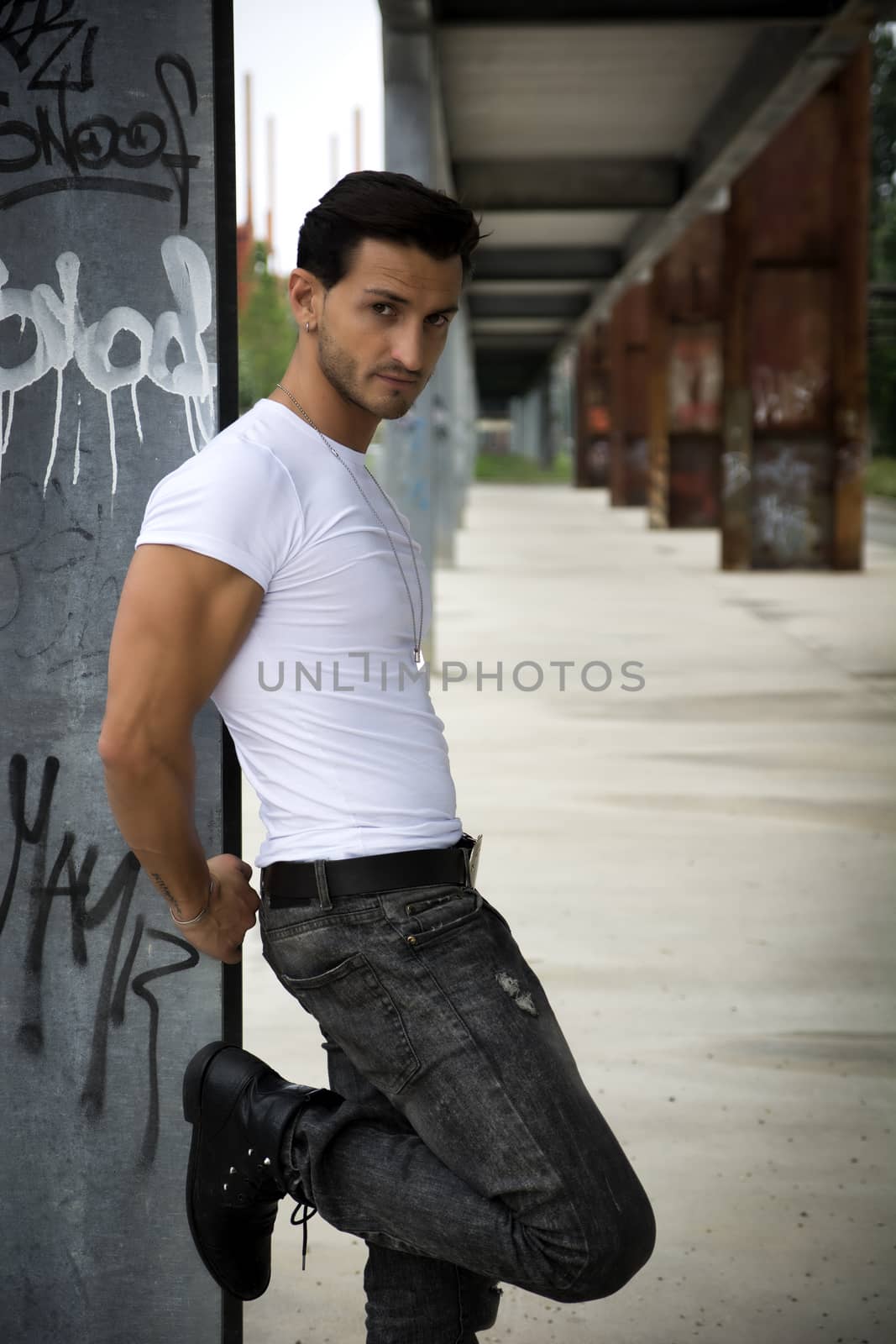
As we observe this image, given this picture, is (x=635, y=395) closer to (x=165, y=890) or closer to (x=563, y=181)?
(x=563, y=181)

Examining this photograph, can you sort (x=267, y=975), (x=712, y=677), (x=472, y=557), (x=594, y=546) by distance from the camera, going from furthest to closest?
(x=594, y=546), (x=472, y=557), (x=712, y=677), (x=267, y=975)

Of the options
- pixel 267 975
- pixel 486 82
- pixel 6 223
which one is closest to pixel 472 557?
pixel 486 82

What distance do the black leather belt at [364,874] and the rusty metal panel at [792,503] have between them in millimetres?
18153

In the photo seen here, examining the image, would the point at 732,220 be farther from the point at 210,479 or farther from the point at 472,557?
the point at 210,479

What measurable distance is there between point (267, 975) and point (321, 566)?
3.17 metres

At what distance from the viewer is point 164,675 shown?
1987 mm

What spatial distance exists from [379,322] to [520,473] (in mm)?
63469

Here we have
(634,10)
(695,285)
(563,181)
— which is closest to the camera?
(634,10)

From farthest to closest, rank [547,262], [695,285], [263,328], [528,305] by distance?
[263,328]
[528,305]
[547,262]
[695,285]

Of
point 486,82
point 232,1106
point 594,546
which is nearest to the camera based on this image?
point 232,1106

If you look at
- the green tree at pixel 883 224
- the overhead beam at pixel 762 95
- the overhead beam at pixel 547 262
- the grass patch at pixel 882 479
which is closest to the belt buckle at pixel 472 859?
the overhead beam at pixel 762 95

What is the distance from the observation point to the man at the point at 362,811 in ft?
6.60

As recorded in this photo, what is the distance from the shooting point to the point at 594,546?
24.9 m

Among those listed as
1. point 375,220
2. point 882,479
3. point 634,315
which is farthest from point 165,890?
point 882,479
